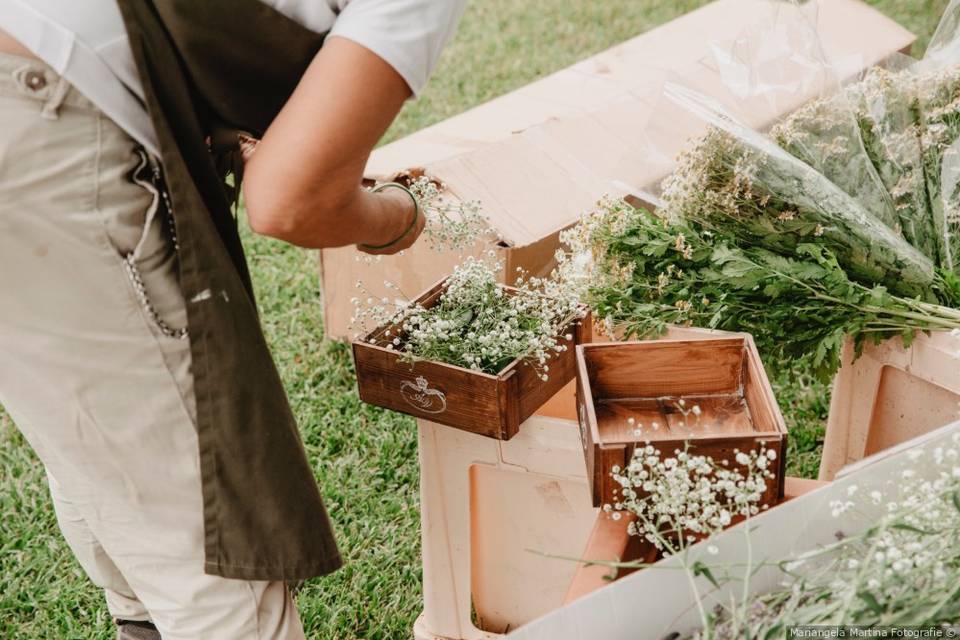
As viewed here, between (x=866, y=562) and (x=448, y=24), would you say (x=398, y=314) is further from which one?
(x=866, y=562)

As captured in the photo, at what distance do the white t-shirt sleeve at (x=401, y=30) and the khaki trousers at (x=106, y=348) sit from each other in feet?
1.12

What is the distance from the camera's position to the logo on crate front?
1677mm

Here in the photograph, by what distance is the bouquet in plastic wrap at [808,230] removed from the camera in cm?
172

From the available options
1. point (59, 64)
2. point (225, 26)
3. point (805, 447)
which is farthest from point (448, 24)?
point (805, 447)

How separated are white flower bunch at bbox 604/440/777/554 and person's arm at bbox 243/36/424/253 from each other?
1.72 ft

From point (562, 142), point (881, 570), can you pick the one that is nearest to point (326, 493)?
point (562, 142)

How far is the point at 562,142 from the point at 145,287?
5.43 feet

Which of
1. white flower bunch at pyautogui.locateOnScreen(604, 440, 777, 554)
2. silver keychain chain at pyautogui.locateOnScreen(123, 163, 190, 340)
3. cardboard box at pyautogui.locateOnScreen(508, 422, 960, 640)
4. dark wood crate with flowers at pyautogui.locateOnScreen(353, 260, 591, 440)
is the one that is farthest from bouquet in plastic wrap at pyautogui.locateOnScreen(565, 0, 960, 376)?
silver keychain chain at pyautogui.locateOnScreen(123, 163, 190, 340)

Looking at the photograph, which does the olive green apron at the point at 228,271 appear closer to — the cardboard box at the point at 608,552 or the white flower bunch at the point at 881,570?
the cardboard box at the point at 608,552

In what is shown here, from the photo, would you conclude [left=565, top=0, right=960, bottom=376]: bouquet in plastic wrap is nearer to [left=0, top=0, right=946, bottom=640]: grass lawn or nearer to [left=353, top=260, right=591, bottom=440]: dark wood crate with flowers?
[left=353, top=260, right=591, bottom=440]: dark wood crate with flowers

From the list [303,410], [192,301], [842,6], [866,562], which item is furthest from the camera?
[842,6]

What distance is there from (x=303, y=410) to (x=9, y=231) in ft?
5.64

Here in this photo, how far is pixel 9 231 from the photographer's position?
1256 millimetres

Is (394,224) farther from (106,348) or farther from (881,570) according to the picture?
(881,570)
